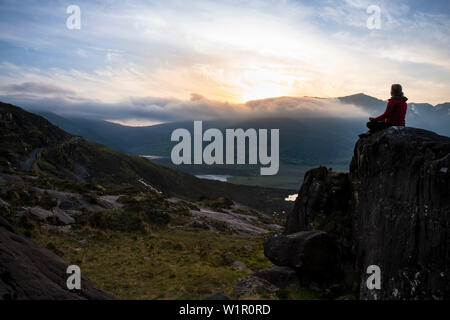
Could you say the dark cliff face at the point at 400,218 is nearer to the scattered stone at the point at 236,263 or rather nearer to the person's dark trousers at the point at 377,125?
the person's dark trousers at the point at 377,125

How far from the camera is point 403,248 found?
1254cm

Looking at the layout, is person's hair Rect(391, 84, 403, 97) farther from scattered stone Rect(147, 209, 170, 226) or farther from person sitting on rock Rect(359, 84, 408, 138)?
scattered stone Rect(147, 209, 170, 226)

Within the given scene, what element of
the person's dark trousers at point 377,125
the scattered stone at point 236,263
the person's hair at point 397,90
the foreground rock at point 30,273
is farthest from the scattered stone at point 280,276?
the person's hair at point 397,90

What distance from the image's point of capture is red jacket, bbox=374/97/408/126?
16.2 meters

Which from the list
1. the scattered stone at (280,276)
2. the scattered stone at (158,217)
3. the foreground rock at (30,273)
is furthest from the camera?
the scattered stone at (158,217)

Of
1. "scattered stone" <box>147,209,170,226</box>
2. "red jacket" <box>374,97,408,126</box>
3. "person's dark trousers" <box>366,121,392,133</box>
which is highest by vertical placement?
"red jacket" <box>374,97,408,126</box>

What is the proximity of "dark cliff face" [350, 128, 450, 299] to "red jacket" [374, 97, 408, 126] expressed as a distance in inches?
56.1

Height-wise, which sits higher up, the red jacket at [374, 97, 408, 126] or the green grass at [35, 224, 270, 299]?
the red jacket at [374, 97, 408, 126]

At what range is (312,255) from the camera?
1744cm

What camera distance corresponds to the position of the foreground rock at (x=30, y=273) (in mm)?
10336

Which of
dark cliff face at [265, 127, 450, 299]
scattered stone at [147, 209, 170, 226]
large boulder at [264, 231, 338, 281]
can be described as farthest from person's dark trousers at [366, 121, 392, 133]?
scattered stone at [147, 209, 170, 226]

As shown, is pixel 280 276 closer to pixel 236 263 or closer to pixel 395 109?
pixel 236 263

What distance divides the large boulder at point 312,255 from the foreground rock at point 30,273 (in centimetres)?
1008

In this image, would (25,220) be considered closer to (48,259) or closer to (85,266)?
(85,266)
